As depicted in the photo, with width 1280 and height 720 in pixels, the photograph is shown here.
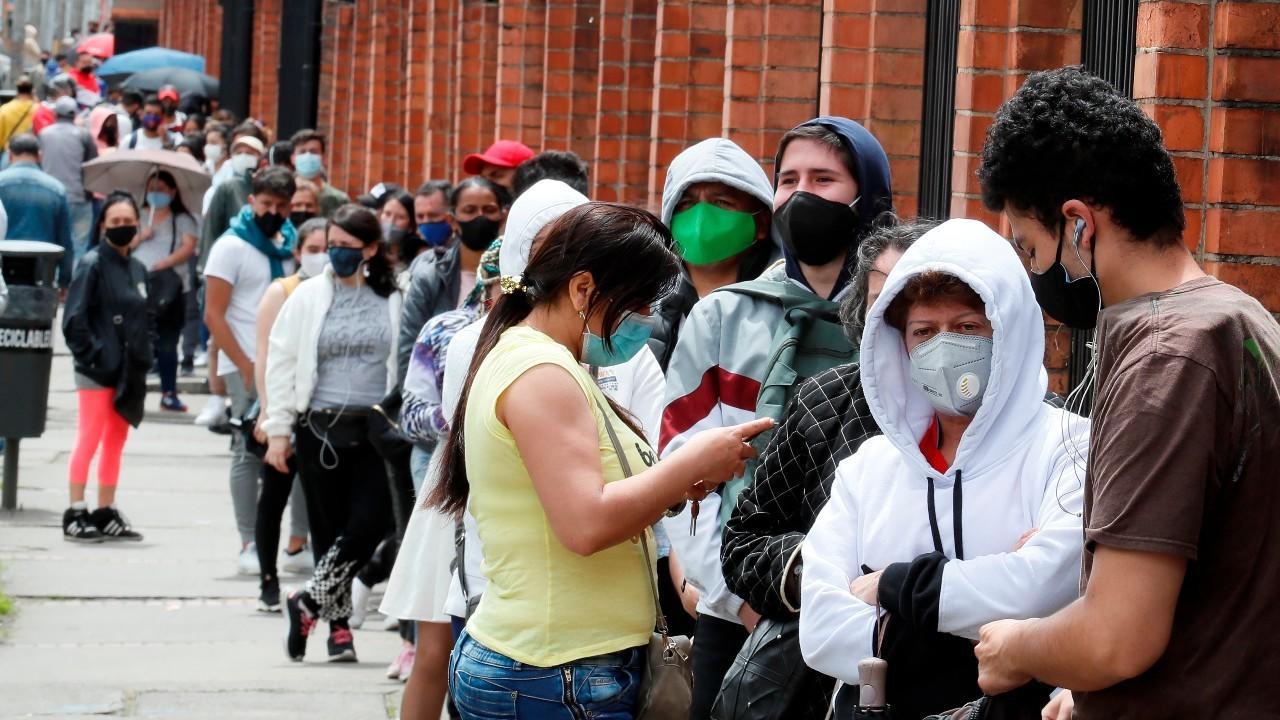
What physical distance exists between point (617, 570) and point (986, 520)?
774 millimetres

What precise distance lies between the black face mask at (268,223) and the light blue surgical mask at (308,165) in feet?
12.4

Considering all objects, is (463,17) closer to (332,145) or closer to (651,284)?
(332,145)

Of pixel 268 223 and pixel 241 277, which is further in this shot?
pixel 268 223

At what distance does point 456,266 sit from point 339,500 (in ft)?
3.97

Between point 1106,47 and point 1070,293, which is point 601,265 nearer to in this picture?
point 1070,293

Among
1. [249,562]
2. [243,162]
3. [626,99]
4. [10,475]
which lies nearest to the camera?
[249,562]

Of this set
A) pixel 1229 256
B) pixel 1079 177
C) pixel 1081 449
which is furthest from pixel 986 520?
pixel 1229 256

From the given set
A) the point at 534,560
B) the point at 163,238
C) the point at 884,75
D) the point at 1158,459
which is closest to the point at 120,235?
the point at 163,238

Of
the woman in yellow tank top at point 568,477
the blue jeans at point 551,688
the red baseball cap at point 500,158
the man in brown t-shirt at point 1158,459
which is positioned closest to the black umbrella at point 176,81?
the red baseball cap at point 500,158

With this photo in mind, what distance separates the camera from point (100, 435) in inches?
424

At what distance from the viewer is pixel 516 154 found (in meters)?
8.81

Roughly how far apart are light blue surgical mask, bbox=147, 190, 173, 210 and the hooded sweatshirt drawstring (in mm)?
12903

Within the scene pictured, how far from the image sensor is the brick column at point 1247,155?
4012 millimetres

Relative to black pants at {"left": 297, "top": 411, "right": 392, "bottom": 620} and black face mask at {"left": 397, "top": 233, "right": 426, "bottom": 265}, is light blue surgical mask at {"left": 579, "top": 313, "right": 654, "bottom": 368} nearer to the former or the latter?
black pants at {"left": 297, "top": 411, "right": 392, "bottom": 620}
